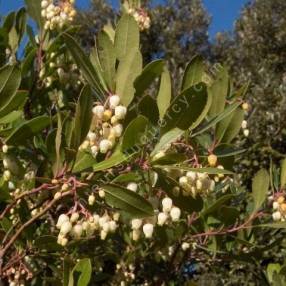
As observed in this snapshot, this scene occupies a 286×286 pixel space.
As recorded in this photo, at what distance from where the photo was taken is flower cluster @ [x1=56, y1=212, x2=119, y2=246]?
4.89 feet

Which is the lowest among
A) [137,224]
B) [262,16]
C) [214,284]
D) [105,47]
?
[214,284]

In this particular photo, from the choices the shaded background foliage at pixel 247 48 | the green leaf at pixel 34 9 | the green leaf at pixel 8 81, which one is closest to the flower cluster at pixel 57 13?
the green leaf at pixel 34 9

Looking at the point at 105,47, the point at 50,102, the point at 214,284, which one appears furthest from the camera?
the point at 214,284

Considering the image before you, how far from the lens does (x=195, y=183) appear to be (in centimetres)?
146

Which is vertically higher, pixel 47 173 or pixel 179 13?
pixel 179 13

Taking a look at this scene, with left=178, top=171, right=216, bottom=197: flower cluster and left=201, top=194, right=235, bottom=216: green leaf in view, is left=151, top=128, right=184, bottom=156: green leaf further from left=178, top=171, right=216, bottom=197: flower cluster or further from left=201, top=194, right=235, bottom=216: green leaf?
left=201, top=194, right=235, bottom=216: green leaf

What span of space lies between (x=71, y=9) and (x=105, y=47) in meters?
1.24

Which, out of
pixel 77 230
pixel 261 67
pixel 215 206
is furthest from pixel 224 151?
pixel 261 67

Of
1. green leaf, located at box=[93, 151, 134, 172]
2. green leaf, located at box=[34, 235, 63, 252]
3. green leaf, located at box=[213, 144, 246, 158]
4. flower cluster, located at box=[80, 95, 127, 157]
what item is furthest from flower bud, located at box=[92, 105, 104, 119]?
green leaf, located at box=[34, 235, 63, 252]

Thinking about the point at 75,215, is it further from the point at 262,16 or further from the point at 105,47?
the point at 262,16

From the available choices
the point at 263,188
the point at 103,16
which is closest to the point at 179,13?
the point at 103,16

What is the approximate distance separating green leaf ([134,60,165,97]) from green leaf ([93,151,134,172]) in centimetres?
16

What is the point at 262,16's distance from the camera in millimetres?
8320

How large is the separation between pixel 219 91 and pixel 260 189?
56 cm
